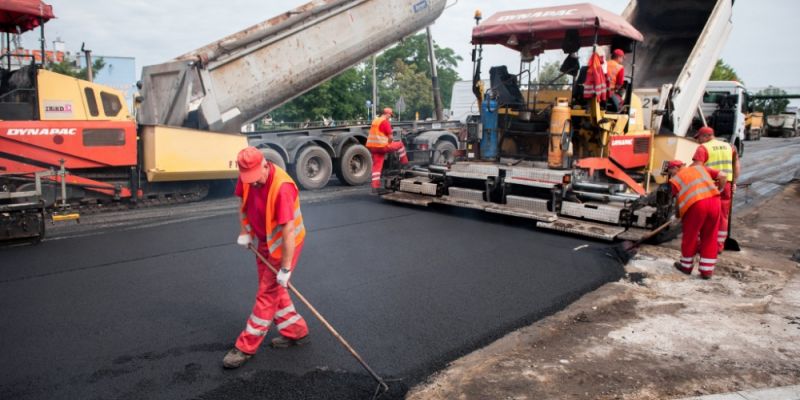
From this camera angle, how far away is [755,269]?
213 inches

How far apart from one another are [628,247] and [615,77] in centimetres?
240

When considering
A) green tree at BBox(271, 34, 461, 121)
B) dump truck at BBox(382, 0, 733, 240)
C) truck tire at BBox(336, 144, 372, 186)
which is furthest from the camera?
green tree at BBox(271, 34, 461, 121)

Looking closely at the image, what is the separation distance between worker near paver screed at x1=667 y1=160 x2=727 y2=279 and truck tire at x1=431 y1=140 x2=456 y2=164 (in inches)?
295

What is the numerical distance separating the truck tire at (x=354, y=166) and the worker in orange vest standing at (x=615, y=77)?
5.13 metres

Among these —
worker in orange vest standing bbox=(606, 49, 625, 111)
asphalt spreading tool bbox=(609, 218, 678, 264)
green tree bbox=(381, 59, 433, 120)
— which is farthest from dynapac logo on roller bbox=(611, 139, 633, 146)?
green tree bbox=(381, 59, 433, 120)

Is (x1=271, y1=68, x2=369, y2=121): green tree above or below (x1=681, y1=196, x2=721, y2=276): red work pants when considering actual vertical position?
above

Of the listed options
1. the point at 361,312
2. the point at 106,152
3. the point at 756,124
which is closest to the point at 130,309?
the point at 361,312

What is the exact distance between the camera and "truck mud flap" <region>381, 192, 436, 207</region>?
7.82m

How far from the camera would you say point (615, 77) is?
7.00m

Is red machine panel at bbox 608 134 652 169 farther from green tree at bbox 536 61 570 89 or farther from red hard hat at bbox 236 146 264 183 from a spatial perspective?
red hard hat at bbox 236 146 264 183

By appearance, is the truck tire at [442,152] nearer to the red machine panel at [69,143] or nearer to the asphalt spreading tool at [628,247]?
the red machine panel at [69,143]

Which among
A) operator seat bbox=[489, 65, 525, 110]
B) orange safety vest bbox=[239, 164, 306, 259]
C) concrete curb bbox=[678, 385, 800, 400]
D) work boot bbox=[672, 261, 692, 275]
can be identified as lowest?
concrete curb bbox=[678, 385, 800, 400]

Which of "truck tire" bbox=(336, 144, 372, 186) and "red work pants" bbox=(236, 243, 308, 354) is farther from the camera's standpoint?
"truck tire" bbox=(336, 144, 372, 186)

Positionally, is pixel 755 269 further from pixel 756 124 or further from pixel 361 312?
pixel 756 124
